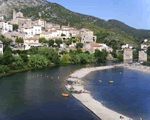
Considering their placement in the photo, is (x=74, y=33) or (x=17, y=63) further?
(x=74, y=33)

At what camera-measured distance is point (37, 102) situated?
24016mm

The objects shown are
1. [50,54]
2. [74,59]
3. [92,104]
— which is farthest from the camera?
[74,59]

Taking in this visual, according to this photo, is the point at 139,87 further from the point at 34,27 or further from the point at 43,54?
the point at 34,27

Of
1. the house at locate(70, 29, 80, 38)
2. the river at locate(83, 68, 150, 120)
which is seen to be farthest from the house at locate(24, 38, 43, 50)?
the river at locate(83, 68, 150, 120)

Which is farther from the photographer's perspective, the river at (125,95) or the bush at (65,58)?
the bush at (65,58)

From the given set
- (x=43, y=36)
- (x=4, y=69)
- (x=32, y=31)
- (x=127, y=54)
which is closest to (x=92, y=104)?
(x=4, y=69)

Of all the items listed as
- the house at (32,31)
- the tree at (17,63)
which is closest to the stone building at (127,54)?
the house at (32,31)

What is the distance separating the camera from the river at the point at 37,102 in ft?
66.6

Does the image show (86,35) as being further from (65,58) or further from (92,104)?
(92,104)

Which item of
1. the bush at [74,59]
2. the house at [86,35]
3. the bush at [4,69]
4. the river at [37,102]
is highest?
the house at [86,35]

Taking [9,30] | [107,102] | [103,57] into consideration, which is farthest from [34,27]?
[107,102]

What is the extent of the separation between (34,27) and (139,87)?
44.4 m

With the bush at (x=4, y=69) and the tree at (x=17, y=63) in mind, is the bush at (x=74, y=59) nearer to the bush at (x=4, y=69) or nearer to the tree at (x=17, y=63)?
the tree at (x=17, y=63)

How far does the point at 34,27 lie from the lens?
67750 millimetres
